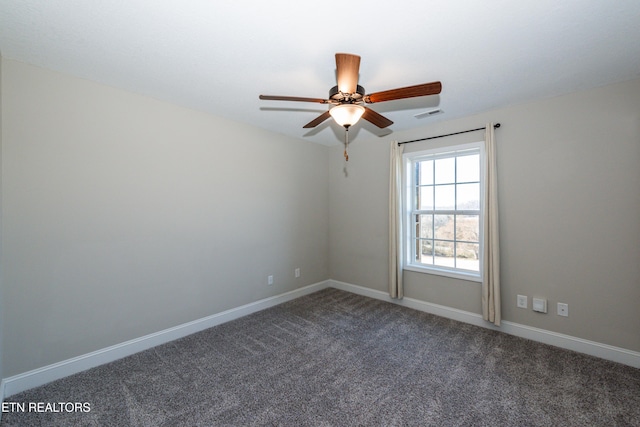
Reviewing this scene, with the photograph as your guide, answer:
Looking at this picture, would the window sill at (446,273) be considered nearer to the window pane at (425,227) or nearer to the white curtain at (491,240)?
the white curtain at (491,240)

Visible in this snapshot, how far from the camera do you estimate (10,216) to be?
2.06 metres

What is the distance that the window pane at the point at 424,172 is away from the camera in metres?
3.75

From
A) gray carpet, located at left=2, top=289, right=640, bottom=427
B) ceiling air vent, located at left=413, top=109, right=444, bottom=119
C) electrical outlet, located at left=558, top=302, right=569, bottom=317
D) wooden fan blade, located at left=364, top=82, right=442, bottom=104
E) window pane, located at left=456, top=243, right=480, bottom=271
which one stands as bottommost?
gray carpet, located at left=2, top=289, right=640, bottom=427

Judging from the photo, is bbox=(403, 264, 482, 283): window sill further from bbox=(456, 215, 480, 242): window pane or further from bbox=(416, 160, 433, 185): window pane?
bbox=(416, 160, 433, 185): window pane

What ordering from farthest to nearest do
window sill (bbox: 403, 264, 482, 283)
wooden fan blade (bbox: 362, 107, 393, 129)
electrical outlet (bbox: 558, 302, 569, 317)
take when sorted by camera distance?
1. window sill (bbox: 403, 264, 482, 283)
2. electrical outlet (bbox: 558, 302, 569, 317)
3. wooden fan blade (bbox: 362, 107, 393, 129)

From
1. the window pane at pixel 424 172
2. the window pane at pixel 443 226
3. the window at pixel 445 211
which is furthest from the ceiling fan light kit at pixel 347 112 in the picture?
the window pane at pixel 443 226

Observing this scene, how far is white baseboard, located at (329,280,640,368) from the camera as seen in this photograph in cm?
245

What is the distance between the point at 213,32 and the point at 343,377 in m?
2.70

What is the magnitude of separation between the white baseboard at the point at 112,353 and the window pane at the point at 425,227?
231 centimetres

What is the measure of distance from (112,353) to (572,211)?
4505 mm

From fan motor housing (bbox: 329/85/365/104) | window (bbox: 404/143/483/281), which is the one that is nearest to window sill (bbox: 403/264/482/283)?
window (bbox: 404/143/483/281)

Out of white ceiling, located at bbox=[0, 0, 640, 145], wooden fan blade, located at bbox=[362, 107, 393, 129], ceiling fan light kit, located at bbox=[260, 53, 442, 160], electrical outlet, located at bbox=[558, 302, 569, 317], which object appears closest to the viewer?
white ceiling, located at bbox=[0, 0, 640, 145]

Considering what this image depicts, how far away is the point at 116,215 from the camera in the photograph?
255 cm

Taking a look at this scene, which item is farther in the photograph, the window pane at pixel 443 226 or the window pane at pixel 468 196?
the window pane at pixel 443 226
